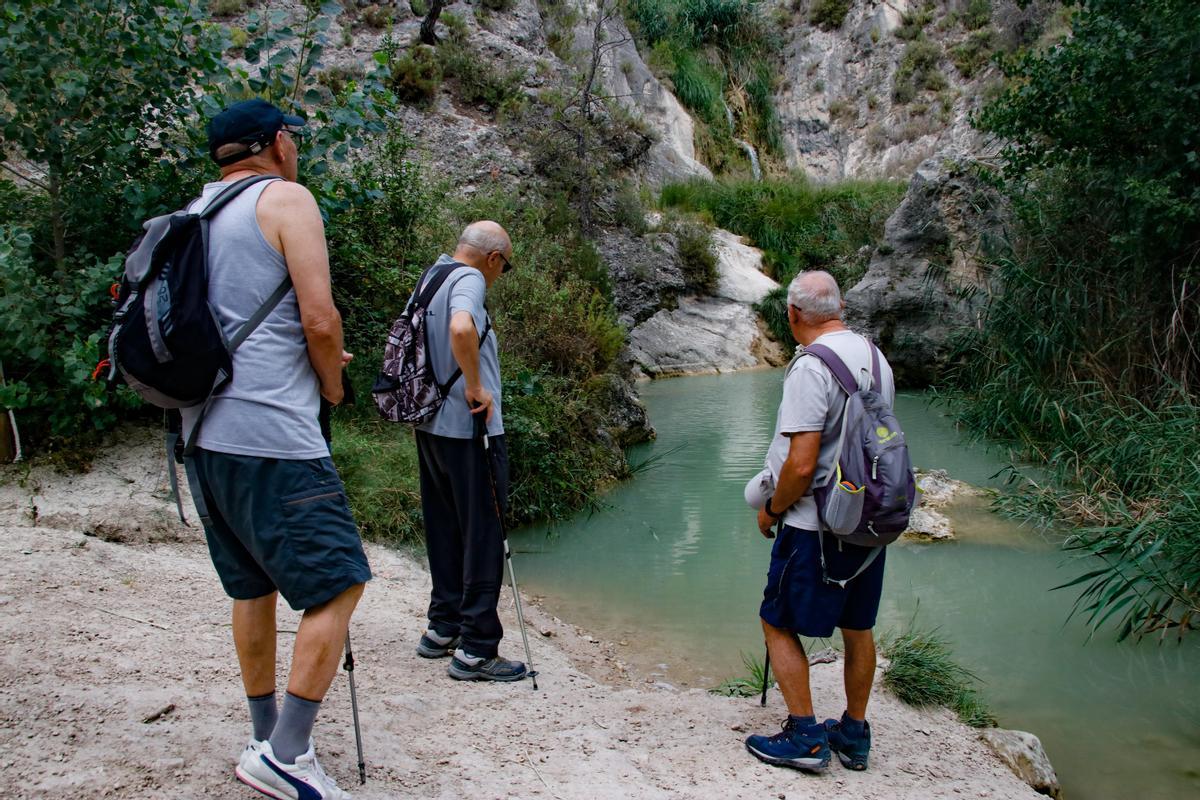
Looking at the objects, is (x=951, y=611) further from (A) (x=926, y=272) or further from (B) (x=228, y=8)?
(B) (x=228, y=8)

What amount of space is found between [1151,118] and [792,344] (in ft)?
37.7

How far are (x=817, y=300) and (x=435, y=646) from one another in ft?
7.13

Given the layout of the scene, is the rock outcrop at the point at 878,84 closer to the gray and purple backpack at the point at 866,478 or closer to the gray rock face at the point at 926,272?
the gray rock face at the point at 926,272

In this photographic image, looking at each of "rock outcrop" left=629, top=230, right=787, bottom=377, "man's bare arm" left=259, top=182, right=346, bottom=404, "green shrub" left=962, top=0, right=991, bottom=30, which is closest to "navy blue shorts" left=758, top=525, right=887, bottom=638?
"man's bare arm" left=259, top=182, right=346, bottom=404

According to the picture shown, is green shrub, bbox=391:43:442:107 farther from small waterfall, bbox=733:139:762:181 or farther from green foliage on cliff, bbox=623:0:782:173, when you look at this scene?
small waterfall, bbox=733:139:762:181

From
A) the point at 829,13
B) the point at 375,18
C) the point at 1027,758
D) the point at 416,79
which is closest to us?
the point at 1027,758

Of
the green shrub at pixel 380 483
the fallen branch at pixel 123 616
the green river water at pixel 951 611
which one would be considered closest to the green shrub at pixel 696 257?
the green river water at pixel 951 611

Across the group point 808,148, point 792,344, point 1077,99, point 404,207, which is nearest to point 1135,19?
point 1077,99

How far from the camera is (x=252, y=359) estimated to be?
2.27 meters

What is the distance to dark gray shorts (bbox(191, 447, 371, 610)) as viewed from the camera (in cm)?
223

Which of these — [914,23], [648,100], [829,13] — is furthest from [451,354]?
[829,13]

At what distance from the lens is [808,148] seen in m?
29.8

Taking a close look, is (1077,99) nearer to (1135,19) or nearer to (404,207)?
(1135,19)

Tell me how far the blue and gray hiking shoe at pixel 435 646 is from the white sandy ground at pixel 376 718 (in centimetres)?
5
